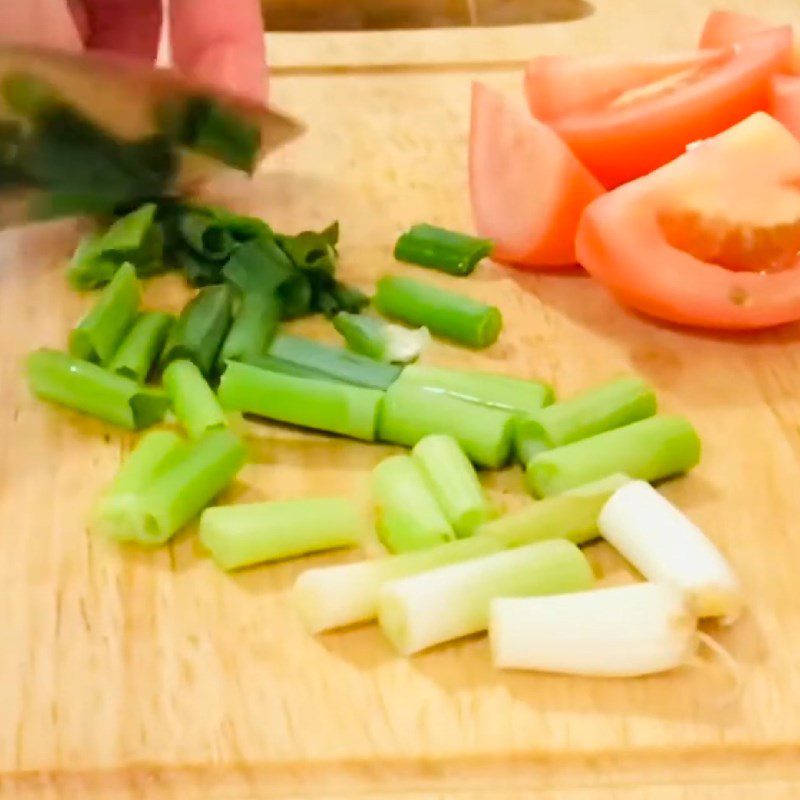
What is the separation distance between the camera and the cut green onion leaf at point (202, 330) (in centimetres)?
103

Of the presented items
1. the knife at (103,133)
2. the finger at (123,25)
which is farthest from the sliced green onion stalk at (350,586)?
the finger at (123,25)

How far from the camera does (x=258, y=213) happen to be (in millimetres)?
1281

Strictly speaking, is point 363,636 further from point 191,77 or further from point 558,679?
point 191,77

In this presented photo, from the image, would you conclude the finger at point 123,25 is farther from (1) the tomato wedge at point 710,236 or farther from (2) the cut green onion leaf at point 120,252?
(1) the tomato wedge at point 710,236

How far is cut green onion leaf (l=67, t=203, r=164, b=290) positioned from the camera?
114cm

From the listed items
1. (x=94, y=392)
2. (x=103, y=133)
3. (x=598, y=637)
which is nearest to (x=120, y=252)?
(x=103, y=133)

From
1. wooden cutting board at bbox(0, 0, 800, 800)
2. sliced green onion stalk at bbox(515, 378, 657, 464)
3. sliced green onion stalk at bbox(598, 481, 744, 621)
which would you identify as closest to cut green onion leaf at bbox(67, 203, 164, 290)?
wooden cutting board at bbox(0, 0, 800, 800)

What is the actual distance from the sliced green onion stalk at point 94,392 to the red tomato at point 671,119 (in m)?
0.47

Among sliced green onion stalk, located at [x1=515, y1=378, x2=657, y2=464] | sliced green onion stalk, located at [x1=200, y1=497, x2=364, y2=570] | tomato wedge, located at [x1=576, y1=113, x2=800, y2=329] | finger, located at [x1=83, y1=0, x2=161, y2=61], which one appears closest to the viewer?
sliced green onion stalk, located at [x1=200, y1=497, x2=364, y2=570]

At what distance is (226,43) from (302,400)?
0.48 meters

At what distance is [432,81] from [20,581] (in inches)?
36.5

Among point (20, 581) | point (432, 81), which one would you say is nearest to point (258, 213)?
point (432, 81)

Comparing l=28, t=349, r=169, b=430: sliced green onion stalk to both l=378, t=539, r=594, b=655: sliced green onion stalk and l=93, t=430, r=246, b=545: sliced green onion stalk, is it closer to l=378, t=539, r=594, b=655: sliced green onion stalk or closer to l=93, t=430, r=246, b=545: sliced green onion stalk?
l=93, t=430, r=246, b=545: sliced green onion stalk

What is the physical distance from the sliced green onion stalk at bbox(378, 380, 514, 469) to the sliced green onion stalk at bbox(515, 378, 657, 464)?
15mm
